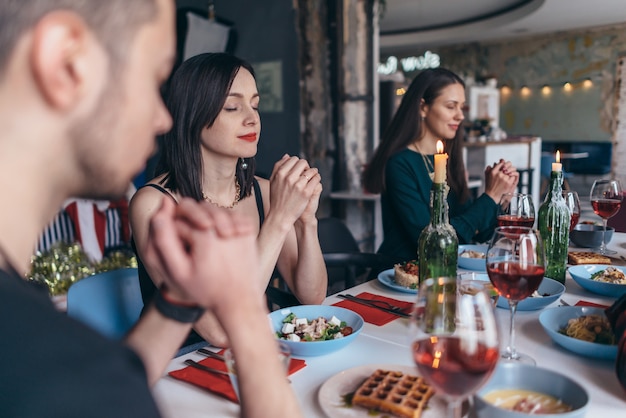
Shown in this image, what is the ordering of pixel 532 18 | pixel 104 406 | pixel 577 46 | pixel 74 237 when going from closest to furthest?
pixel 104 406
pixel 74 237
pixel 532 18
pixel 577 46

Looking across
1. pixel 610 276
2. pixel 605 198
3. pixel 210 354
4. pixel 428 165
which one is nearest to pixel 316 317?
pixel 210 354

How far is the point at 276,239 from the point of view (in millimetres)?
1514

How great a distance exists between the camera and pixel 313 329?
1232mm

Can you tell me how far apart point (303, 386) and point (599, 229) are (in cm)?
169

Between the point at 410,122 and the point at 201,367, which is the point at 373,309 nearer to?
the point at 201,367

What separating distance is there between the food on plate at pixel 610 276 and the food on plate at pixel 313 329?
2.66ft

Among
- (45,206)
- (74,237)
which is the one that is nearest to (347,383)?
(45,206)

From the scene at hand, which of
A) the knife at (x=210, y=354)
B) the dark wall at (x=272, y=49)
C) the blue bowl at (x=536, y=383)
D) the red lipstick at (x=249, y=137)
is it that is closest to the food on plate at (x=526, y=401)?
the blue bowl at (x=536, y=383)

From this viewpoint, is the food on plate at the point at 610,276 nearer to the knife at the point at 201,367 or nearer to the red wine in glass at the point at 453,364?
the red wine in glass at the point at 453,364

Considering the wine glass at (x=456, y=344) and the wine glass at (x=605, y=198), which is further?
the wine glass at (x=605, y=198)

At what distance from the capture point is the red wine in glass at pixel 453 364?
73cm

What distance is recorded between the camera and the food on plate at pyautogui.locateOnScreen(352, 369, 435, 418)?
2.85 ft

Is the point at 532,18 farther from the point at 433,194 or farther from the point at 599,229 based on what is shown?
the point at 433,194

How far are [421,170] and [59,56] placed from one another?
2179 mm
